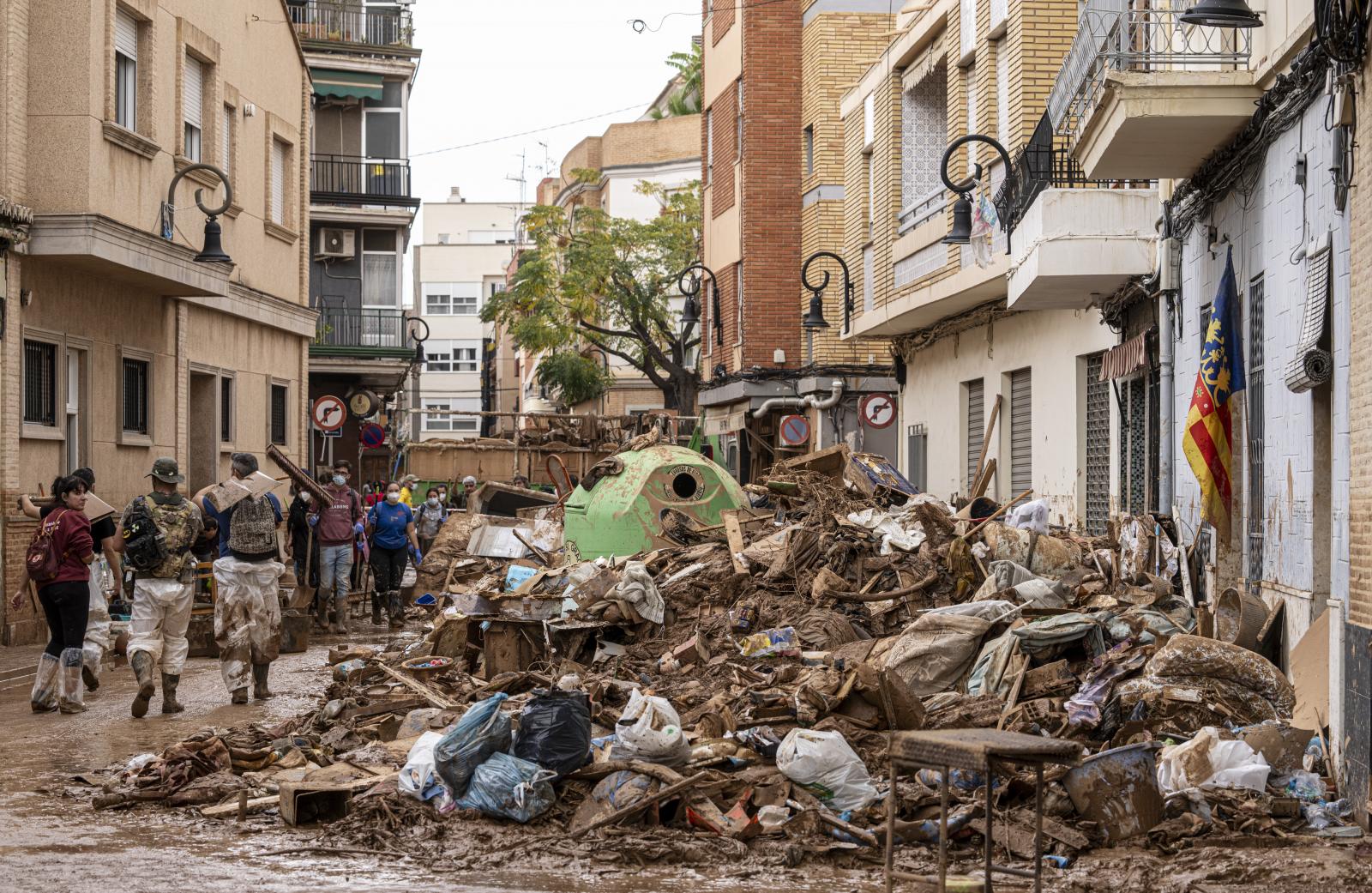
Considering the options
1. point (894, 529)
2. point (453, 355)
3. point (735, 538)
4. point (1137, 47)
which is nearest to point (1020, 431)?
point (735, 538)

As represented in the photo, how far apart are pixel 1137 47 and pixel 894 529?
16.8ft

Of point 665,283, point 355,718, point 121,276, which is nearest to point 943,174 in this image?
point 121,276

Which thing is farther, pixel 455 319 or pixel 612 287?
pixel 455 319

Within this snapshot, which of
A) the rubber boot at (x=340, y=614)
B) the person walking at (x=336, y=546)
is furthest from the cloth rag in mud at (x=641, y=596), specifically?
the rubber boot at (x=340, y=614)

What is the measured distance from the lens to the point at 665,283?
144 feet

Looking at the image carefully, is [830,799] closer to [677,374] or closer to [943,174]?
[943,174]

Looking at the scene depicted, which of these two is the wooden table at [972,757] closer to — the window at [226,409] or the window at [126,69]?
the window at [126,69]

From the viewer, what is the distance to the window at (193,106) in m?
21.6

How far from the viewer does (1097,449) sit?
18172 mm

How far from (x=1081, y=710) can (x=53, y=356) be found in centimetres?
1263

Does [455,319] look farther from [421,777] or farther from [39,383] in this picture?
[421,777]

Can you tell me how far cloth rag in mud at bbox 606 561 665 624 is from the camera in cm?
1405

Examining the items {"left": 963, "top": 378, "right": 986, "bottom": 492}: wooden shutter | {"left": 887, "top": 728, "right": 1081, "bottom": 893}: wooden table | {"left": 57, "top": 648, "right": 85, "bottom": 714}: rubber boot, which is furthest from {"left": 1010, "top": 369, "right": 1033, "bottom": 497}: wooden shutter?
{"left": 887, "top": 728, "right": 1081, "bottom": 893}: wooden table

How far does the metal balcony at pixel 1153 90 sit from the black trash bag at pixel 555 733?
5.73 m
